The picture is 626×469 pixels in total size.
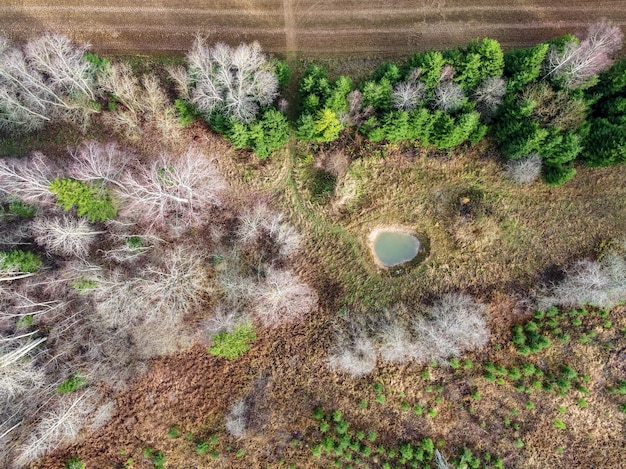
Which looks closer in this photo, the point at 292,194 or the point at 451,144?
the point at 451,144

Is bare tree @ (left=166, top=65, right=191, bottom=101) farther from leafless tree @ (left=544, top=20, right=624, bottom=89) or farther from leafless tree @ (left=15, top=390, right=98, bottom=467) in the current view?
leafless tree @ (left=544, top=20, right=624, bottom=89)

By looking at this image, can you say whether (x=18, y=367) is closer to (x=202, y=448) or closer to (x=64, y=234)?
(x=64, y=234)

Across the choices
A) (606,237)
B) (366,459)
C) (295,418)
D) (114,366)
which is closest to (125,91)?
(114,366)

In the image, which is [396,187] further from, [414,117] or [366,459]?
[366,459]

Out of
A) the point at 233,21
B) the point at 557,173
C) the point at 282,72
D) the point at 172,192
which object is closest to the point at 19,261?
the point at 172,192

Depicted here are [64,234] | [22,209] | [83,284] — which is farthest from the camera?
[83,284]

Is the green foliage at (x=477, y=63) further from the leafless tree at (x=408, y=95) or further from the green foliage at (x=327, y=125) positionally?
the green foliage at (x=327, y=125)
